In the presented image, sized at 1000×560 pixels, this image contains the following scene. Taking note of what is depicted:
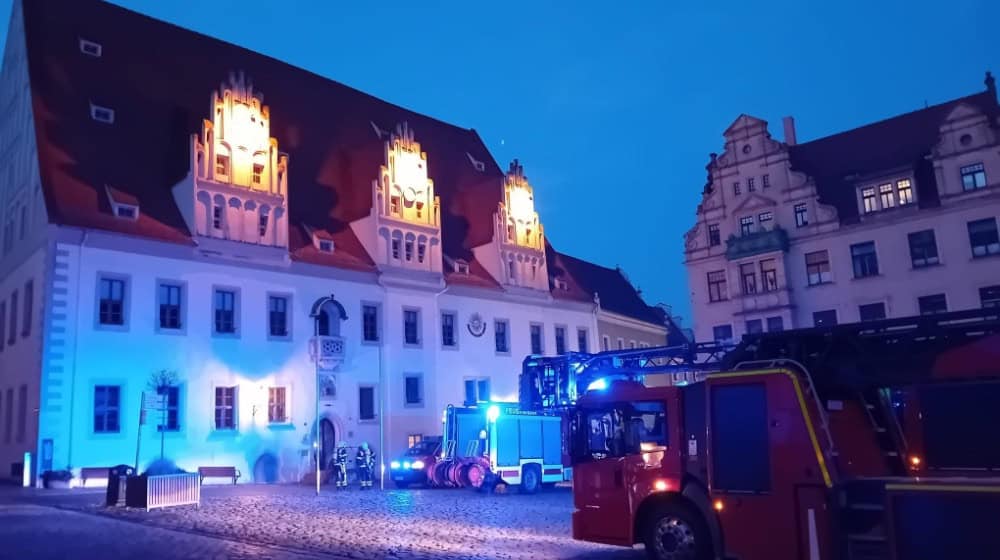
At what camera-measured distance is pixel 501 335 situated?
4488 centimetres

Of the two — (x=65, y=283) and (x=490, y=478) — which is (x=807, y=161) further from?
(x=65, y=283)

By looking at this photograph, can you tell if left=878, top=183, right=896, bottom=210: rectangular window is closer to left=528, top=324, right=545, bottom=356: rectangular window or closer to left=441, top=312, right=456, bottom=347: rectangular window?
left=528, top=324, right=545, bottom=356: rectangular window

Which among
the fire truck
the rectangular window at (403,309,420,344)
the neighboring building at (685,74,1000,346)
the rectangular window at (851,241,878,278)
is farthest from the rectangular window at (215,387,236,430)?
the rectangular window at (851,241,878,278)

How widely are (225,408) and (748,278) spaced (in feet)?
84.7

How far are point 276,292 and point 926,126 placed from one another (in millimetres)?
31962

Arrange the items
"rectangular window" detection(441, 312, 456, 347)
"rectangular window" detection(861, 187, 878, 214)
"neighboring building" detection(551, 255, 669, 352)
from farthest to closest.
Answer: "neighboring building" detection(551, 255, 669, 352), "rectangular window" detection(441, 312, 456, 347), "rectangular window" detection(861, 187, 878, 214)

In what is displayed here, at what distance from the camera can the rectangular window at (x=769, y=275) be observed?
40.7 m

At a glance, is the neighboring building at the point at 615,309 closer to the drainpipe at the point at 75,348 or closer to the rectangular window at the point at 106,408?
the rectangular window at the point at 106,408

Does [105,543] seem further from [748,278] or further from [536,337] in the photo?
[536,337]

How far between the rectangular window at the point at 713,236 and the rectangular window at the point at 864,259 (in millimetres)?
6763

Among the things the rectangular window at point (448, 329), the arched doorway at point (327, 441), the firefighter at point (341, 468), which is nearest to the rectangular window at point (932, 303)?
the rectangular window at point (448, 329)

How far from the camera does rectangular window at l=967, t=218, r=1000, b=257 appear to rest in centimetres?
3531

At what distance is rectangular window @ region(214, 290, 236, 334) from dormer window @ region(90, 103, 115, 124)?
8309 millimetres

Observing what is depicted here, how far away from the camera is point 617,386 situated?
12.9 m
